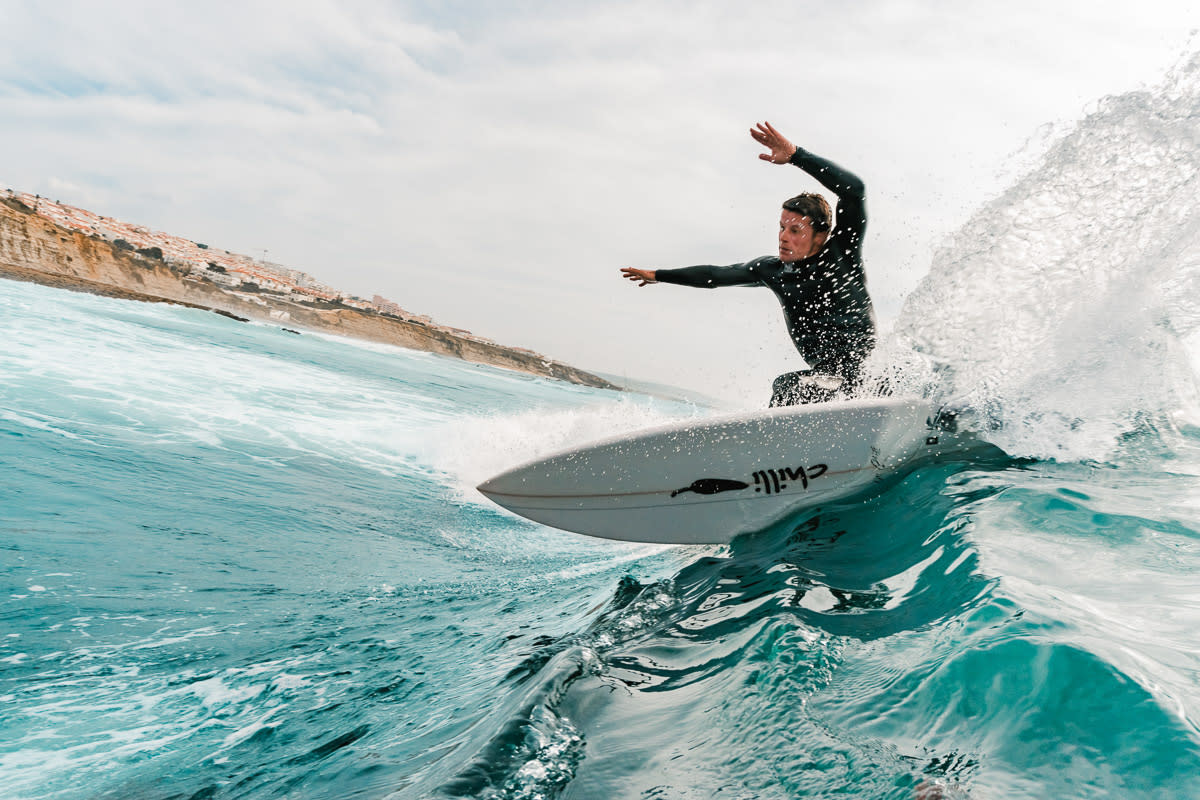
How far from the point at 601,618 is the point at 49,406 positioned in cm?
760

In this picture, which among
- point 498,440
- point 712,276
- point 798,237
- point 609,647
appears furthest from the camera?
point 498,440

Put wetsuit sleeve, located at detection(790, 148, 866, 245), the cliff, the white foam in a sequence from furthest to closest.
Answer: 1. the cliff
2. the white foam
3. wetsuit sleeve, located at detection(790, 148, 866, 245)

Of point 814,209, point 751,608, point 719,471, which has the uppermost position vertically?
point 814,209

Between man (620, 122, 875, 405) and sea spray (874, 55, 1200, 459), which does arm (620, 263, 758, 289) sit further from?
sea spray (874, 55, 1200, 459)

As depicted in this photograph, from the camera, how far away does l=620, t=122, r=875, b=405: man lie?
3.97 m

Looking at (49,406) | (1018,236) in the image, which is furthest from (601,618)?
(49,406)

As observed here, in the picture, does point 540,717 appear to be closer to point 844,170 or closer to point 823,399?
point 823,399

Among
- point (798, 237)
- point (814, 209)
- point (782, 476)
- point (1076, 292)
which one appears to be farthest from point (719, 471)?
point (1076, 292)

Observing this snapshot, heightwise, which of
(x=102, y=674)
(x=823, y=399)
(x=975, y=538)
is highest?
(x=823, y=399)

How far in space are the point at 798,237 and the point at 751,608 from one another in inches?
100

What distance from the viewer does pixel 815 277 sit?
13.9 feet

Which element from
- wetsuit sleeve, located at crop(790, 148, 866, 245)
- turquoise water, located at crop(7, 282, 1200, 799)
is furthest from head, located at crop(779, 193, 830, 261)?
turquoise water, located at crop(7, 282, 1200, 799)

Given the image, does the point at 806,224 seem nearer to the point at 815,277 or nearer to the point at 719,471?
the point at 815,277

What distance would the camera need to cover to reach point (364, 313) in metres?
76.1
